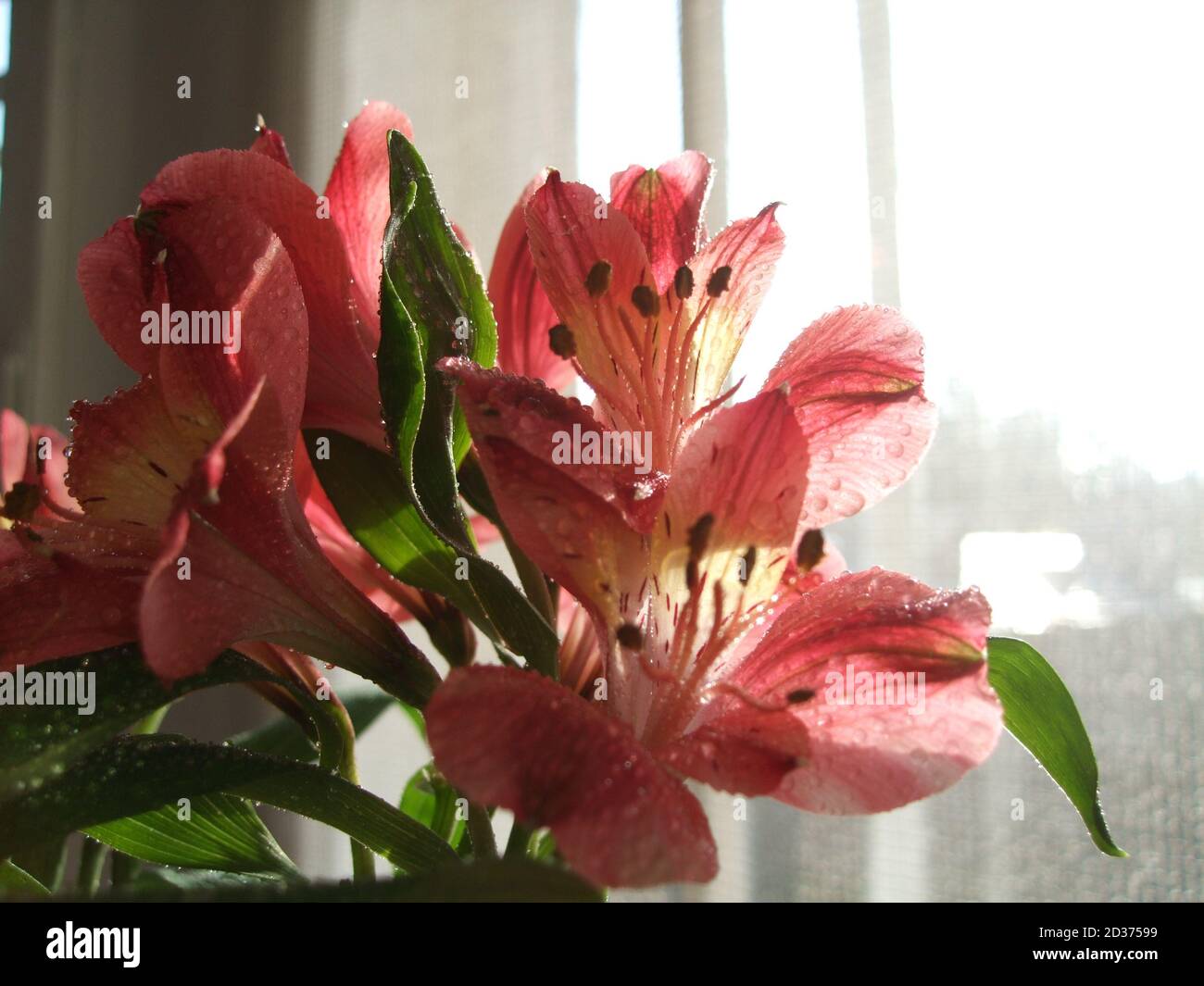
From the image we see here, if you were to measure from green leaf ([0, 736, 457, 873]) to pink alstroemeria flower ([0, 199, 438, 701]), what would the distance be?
0.16 feet

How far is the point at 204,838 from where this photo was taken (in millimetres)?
468

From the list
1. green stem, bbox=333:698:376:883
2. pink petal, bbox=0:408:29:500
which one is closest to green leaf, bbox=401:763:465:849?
green stem, bbox=333:698:376:883

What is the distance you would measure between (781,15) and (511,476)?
3.41ft

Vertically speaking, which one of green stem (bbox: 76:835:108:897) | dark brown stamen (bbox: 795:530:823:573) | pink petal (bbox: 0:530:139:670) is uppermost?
dark brown stamen (bbox: 795:530:823:573)

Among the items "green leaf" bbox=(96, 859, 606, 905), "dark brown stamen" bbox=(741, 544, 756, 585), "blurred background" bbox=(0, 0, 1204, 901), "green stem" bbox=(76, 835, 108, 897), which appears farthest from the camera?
"blurred background" bbox=(0, 0, 1204, 901)

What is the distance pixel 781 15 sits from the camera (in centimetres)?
114

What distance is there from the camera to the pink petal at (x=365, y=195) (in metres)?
0.46

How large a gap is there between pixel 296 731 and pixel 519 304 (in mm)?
390

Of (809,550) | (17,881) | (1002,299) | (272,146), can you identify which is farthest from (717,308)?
(1002,299)

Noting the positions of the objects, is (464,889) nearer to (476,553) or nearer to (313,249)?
(476,553)

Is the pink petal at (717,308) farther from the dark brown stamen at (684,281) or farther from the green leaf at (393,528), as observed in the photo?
the green leaf at (393,528)

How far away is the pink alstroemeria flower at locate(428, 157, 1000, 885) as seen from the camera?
28 centimetres

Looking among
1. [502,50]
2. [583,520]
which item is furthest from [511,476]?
[502,50]

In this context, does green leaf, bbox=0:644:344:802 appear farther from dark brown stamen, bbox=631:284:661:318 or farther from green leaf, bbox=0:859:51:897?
dark brown stamen, bbox=631:284:661:318
